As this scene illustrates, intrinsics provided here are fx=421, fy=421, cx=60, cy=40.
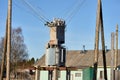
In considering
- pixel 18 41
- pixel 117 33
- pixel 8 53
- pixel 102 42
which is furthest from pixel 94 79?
pixel 18 41

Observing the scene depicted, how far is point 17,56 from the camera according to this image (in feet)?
278

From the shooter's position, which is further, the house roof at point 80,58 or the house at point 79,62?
the house roof at point 80,58

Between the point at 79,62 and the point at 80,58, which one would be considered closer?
the point at 79,62

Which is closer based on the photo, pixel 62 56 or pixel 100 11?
pixel 100 11

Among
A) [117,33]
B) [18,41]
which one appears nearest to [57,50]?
[117,33]

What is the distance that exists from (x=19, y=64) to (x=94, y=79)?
57.4m

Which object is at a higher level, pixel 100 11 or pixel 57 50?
pixel 100 11

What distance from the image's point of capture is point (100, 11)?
3061 centimetres

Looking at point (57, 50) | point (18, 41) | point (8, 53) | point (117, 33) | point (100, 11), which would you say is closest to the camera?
point (8, 53)

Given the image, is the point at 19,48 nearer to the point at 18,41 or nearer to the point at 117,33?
the point at 18,41

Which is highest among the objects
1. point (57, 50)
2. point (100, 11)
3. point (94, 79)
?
point (100, 11)

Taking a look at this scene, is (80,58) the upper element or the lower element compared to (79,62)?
upper

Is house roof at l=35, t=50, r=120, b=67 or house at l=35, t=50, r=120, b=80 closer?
house at l=35, t=50, r=120, b=80

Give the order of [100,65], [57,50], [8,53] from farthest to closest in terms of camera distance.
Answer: [100,65] < [57,50] < [8,53]
